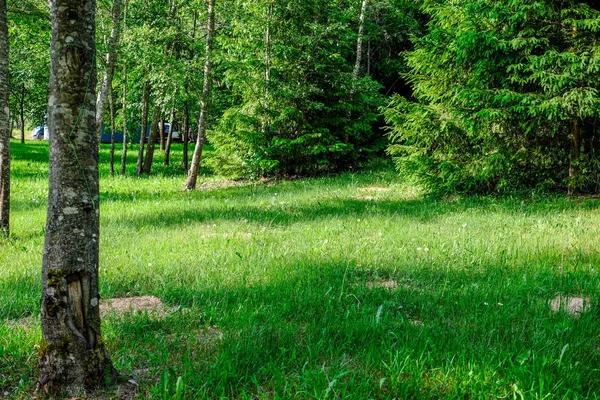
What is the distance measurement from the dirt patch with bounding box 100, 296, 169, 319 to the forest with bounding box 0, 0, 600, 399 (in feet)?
0.15

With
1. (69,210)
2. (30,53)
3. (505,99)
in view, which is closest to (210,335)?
(69,210)

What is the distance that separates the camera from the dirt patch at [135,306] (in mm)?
4290

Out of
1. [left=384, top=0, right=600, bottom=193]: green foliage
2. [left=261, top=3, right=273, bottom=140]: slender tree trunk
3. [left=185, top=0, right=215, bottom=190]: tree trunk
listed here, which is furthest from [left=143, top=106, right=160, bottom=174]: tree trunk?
[left=384, top=0, right=600, bottom=193]: green foliage

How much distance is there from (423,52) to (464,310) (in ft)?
29.1

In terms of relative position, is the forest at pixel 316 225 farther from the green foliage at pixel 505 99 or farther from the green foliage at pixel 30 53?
the green foliage at pixel 30 53

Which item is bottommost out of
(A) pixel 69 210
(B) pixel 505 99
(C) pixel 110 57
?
(A) pixel 69 210

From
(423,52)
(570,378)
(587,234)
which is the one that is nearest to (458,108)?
(423,52)

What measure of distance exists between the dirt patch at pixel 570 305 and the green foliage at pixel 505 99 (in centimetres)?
579

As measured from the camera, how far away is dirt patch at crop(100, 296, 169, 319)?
429 cm

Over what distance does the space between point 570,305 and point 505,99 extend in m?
6.41

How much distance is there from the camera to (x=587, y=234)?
7246 mm

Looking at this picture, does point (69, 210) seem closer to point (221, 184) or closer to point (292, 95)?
point (292, 95)

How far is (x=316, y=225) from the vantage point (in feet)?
27.1

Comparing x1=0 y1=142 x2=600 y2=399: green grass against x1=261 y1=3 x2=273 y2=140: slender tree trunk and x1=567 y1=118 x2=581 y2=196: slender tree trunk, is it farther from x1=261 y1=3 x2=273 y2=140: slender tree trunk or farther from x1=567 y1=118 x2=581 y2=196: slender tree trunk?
x1=261 y1=3 x2=273 y2=140: slender tree trunk
